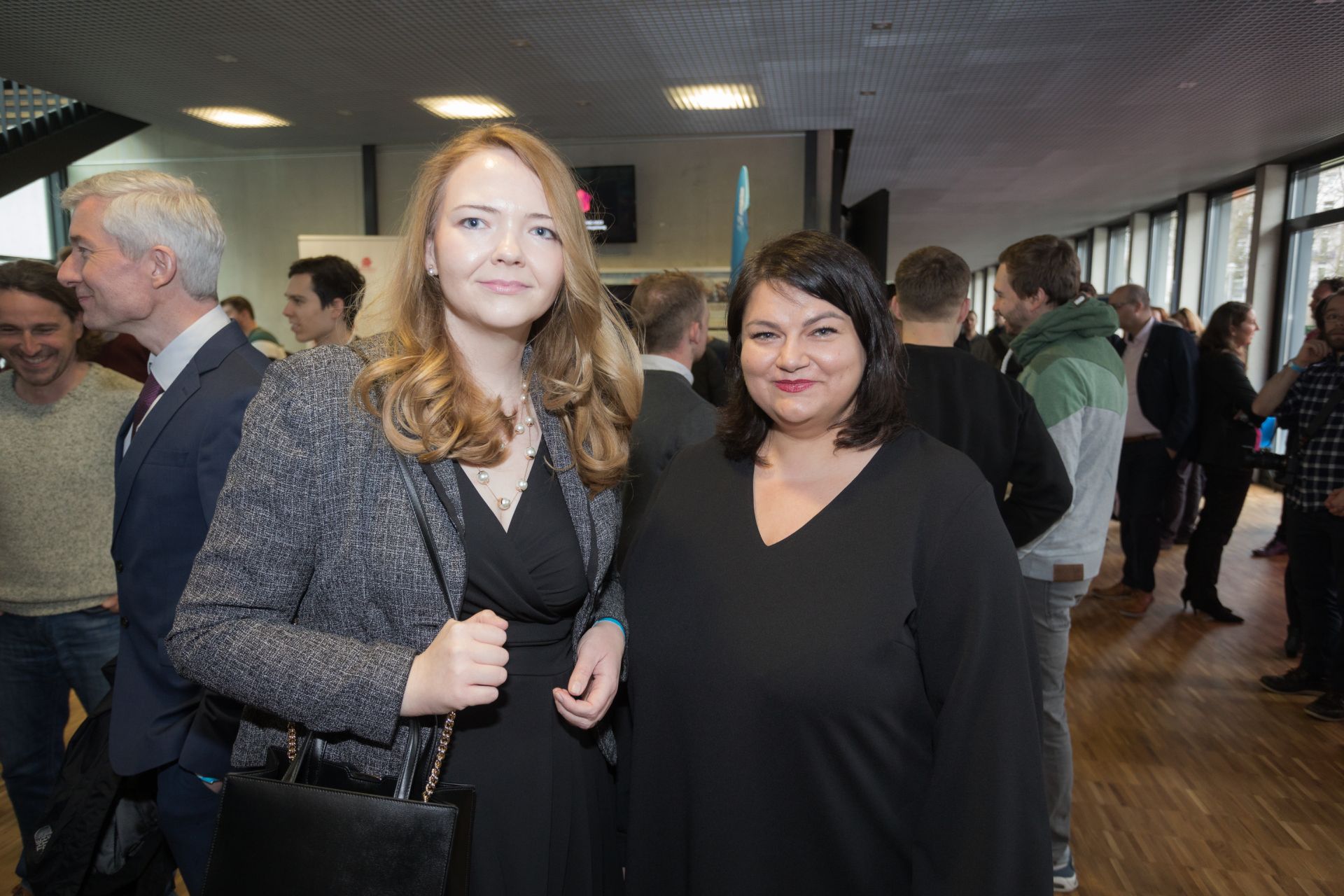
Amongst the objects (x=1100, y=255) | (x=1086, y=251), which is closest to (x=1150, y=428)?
(x=1100, y=255)

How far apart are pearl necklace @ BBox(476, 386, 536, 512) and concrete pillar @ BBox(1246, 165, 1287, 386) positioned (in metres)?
10.9

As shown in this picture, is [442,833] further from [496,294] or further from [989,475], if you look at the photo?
[989,475]

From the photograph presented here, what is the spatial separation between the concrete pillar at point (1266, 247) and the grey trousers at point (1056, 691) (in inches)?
357

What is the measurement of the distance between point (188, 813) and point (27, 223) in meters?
9.00

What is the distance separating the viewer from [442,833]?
1018 mm

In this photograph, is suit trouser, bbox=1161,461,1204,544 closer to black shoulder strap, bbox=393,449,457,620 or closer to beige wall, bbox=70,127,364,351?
black shoulder strap, bbox=393,449,457,620

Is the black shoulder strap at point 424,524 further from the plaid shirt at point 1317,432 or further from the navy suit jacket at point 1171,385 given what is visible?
the navy suit jacket at point 1171,385

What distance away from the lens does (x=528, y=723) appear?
1.25m

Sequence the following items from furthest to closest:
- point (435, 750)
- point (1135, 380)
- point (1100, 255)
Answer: point (1100, 255), point (1135, 380), point (435, 750)

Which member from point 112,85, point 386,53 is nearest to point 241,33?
point 386,53

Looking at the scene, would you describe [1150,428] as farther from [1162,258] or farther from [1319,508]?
[1162,258]

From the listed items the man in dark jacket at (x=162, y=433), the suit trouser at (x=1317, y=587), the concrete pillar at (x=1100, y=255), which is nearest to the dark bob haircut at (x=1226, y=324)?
the suit trouser at (x=1317, y=587)

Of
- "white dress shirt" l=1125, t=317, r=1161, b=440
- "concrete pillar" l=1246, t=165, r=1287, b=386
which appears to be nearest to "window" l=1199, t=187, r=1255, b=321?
"concrete pillar" l=1246, t=165, r=1287, b=386

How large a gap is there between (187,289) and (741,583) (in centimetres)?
128
